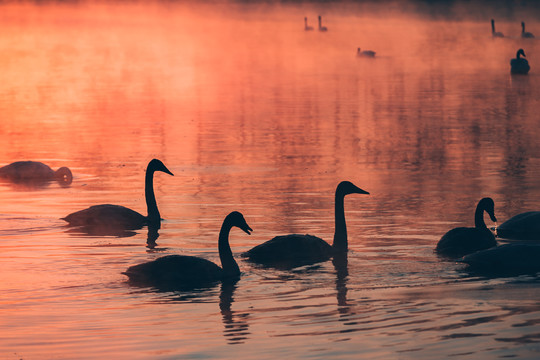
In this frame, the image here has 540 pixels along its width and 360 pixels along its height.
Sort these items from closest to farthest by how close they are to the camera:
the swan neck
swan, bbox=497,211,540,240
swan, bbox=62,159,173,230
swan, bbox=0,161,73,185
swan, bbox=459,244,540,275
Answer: the swan neck, swan, bbox=459,244,540,275, swan, bbox=497,211,540,240, swan, bbox=62,159,173,230, swan, bbox=0,161,73,185

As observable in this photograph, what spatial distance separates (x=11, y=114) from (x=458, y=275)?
1398 inches

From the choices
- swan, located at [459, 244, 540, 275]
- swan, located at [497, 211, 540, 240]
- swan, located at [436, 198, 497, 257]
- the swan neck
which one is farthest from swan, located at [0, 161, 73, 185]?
swan, located at [459, 244, 540, 275]

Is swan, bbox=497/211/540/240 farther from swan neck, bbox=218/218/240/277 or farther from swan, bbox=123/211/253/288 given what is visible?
swan, bbox=123/211/253/288

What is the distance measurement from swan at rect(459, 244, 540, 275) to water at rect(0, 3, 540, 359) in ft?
1.17

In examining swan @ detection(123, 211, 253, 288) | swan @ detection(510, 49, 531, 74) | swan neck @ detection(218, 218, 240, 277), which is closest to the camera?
swan @ detection(123, 211, 253, 288)

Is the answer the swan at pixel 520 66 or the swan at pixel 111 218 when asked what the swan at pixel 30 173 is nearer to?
the swan at pixel 111 218

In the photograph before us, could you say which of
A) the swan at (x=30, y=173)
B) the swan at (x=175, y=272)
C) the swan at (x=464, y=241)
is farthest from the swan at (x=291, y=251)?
the swan at (x=30, y=173)

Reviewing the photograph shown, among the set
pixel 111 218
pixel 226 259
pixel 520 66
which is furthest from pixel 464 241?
pixel 520 66

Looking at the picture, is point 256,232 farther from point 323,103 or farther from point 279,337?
point 323,103

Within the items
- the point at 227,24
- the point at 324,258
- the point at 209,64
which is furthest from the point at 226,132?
the point at 227,24

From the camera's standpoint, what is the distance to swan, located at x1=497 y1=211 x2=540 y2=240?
19.8 m

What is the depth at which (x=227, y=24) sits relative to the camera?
182625mm

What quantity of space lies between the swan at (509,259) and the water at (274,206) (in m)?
0.36

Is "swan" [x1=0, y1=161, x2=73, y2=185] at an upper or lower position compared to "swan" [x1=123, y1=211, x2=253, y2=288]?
upper
